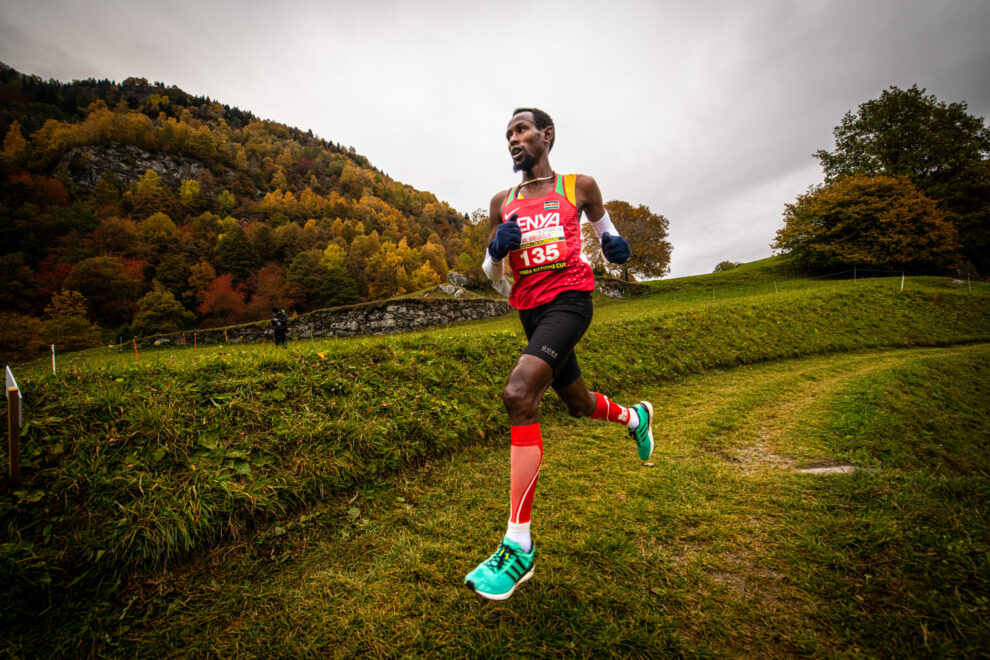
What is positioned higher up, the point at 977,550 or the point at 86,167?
the point at 86,167

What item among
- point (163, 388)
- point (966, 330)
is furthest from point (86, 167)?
point (966, 330)

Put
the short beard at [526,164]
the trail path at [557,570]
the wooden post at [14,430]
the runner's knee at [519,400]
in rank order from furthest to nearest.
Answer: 1. the short beard at [526,164]
2. the runner's knee at [519,400]
3. the wooden post at [14,430]
4. the trail path at [557,570]

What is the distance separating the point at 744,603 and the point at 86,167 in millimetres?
127458

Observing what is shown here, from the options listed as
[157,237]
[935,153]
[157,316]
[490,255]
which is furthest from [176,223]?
[935,153]

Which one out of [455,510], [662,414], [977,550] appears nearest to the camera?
[977,550]

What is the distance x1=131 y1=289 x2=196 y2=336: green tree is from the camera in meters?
35.6

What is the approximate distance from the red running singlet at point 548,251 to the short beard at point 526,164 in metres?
0.29

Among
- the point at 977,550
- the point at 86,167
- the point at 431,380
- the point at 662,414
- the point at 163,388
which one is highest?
the point at 86,167

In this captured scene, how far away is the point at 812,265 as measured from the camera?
29406 millimetres

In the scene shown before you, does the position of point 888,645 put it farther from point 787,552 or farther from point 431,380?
point 431,380

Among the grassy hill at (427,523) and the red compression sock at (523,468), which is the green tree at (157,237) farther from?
the red compression sock at (523,468)

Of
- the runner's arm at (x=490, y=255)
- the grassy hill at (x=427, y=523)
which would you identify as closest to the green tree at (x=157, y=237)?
the grassy hill at (x=427, y=523)

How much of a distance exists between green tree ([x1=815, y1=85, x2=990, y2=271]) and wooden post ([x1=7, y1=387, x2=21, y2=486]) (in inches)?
1775

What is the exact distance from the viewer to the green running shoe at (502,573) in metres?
1.81
